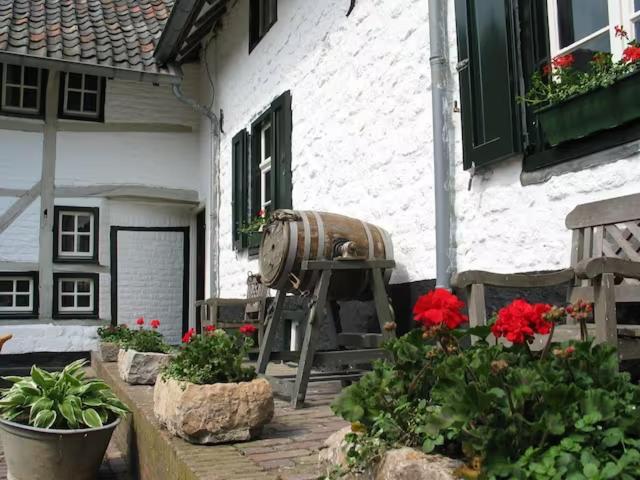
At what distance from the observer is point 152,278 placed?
33.6 ft

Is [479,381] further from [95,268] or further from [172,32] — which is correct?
[95,268]

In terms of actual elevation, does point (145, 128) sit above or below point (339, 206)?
above

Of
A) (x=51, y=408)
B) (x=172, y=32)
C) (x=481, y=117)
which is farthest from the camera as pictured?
(x=172, y=32)

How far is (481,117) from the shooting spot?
144 inches

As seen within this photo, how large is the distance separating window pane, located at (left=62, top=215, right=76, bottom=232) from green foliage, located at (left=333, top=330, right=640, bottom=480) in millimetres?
8877

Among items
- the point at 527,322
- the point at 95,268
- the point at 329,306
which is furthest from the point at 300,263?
the point at 95,268

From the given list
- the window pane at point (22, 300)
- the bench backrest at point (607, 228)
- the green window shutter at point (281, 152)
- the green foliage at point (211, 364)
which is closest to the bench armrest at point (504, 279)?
the bench backrest at point (607, 228)

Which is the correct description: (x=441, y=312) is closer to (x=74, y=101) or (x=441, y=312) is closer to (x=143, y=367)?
(x=143, y=367)

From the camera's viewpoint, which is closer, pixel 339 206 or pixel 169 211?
pixel 339 206

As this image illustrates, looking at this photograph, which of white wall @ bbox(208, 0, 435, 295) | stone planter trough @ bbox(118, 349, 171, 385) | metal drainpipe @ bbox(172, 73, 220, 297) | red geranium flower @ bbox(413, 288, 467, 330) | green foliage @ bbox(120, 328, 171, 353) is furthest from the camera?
metal drainpipe @ bbox(172, 73, 220, 297)

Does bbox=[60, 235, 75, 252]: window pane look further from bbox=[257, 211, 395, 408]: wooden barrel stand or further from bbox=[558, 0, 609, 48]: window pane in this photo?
bbox=[558, 0, 609, 48]: window pane

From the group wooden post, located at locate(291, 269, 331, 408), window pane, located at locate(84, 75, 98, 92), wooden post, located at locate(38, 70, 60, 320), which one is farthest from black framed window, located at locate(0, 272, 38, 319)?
wooden post, located at locate(291, 269, 331, 408)

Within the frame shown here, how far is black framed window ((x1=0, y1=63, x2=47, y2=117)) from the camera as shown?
31.1ft

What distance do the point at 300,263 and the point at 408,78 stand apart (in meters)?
1.49
